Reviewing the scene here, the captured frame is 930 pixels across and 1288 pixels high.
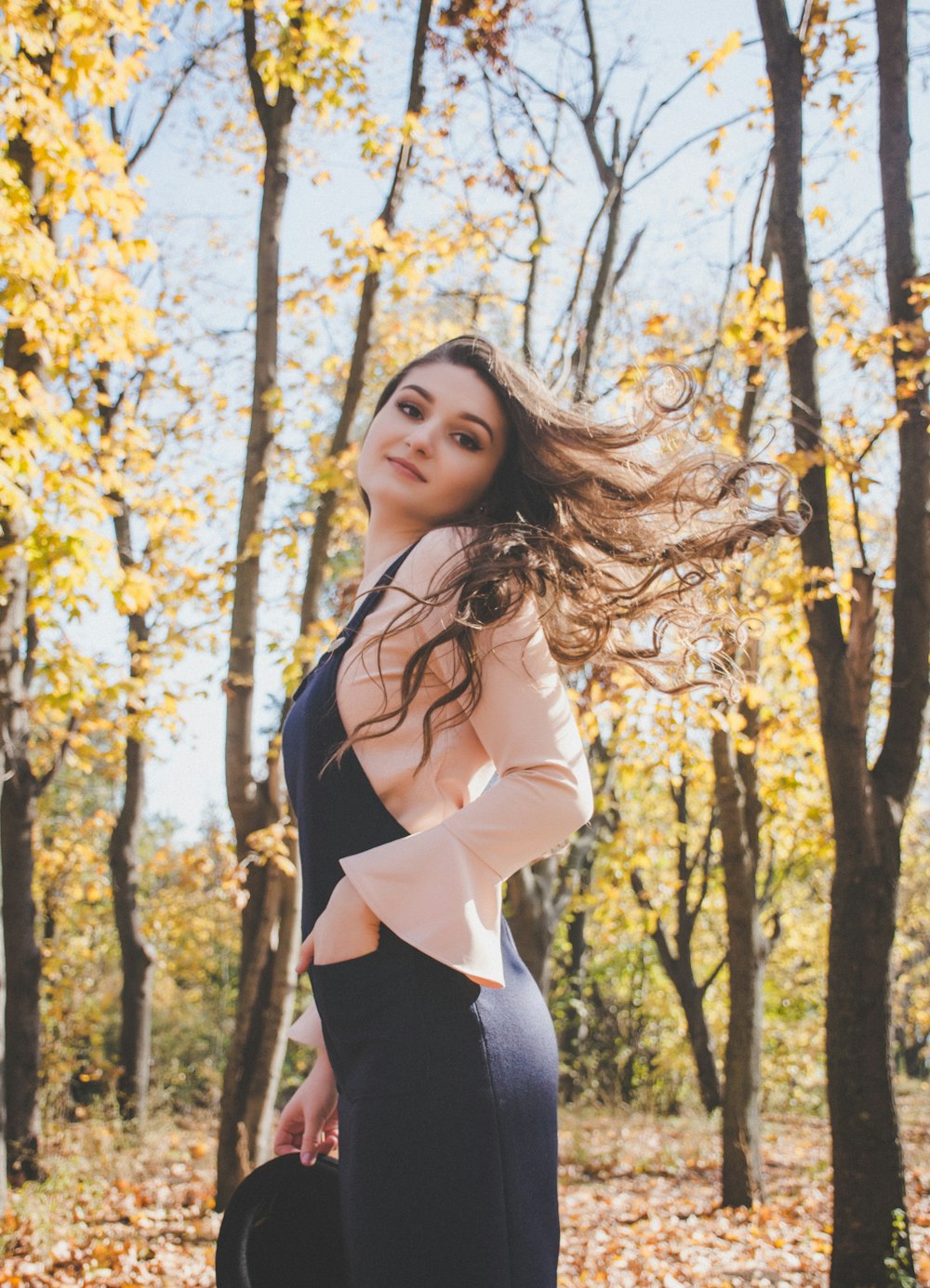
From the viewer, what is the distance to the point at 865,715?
4.83m

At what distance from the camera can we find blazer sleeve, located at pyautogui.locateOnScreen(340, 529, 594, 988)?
1.50 meters

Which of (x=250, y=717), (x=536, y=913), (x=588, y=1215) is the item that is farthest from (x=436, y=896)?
(x=588, y=1215)

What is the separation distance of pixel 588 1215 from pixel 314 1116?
6597 millimetres

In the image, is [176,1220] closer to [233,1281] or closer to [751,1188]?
[751,1188]

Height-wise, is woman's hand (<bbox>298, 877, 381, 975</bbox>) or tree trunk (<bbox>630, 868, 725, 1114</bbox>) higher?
woman's hand (<bbox>298, 877, 381, 975</bbox>)

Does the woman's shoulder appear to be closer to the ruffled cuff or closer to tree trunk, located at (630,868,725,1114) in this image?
the ruffled cuff

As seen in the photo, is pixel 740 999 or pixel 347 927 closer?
pixel 347 927

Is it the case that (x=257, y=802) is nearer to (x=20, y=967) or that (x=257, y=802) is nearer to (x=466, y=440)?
(x=20, y=967)

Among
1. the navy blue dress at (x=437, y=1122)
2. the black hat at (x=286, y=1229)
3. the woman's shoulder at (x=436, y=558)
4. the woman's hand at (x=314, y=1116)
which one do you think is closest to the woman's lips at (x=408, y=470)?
the woman's shoulder at (x=436, y=558)

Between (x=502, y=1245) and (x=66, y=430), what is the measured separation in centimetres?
472

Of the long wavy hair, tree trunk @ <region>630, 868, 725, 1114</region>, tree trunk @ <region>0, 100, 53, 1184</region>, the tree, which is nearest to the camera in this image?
the long wavy hair

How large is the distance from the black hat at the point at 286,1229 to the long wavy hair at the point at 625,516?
1.03 m

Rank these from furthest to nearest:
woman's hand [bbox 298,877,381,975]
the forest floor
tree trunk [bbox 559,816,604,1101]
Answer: tree trunk [bbox 559,816,604,1101] < the forest floor < woman's hand [bbox 298,877,381,975]

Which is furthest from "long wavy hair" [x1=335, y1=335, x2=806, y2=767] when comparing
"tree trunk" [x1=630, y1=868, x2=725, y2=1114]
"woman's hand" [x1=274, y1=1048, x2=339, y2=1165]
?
"tree trunk" [x1=630, y1=868, x2=725, y2=1114]
